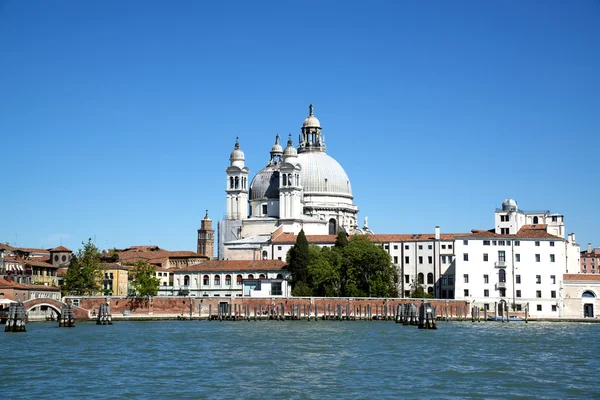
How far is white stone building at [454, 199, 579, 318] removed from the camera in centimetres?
Answer: 6912

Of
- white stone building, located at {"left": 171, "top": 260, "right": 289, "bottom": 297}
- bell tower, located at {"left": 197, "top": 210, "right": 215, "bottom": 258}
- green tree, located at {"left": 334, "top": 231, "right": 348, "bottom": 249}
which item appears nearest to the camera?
green tree, located at {"left": 334, "top": 231, "right": 348, "bottom": 249}

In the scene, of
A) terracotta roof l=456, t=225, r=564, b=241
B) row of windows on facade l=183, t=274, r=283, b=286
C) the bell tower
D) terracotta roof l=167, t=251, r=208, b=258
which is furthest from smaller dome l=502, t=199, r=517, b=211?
the bell tower

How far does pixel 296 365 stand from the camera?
1223 inches

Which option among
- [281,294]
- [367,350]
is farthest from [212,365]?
[281,294]

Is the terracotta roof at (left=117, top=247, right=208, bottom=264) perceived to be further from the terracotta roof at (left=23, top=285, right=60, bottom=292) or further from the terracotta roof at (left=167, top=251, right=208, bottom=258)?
the terracotta roof at (left=23, top=285, right=60, bottom=292)

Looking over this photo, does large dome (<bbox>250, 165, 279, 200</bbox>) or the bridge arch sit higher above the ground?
large dome (<bbox>250, 165, 279, 200</bbox>)

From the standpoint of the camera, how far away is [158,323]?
60.1 m

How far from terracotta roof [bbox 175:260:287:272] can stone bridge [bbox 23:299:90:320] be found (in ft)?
52.1

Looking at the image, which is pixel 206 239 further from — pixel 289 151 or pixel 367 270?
pixel 367 270

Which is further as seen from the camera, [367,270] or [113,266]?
[113,266]

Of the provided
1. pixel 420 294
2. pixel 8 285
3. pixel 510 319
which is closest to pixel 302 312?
pixel 420 294

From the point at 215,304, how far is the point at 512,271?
21950 millimetres

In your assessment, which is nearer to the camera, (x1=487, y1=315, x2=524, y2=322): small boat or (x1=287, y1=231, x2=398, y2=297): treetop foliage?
(x1=487, y1=315, x2=524, y2=322): small boat

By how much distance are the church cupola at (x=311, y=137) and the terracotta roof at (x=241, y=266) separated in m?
21.0
